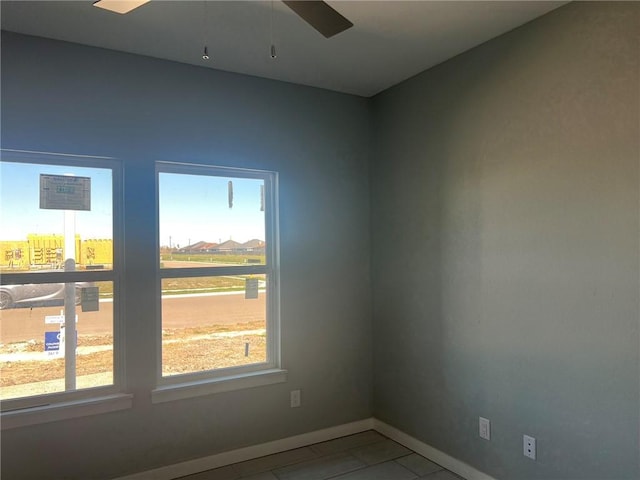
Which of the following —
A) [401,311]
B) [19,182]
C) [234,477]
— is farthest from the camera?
[401,311]

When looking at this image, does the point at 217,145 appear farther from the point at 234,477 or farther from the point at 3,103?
the point at 234,477

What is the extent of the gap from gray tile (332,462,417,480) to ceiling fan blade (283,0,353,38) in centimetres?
251

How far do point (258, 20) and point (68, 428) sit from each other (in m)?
2.46

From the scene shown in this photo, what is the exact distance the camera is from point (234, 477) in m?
2.75

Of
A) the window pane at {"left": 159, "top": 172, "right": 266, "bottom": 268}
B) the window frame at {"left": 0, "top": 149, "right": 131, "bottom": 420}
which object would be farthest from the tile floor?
the window pane at {"left": 159, "top": 172, "right": 266, "bottom": 268}

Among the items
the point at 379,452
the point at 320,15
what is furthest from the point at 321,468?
the point at 320,15

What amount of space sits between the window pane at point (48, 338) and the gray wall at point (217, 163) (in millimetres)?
170

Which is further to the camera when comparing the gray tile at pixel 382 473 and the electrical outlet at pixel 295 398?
the electrical outlet at pixel 295 398

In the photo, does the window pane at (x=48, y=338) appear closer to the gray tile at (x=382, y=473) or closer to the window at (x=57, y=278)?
the window at (x=57, y=278)

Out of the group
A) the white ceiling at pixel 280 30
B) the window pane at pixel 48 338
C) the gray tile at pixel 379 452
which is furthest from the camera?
the gray tile at pixel 379 452

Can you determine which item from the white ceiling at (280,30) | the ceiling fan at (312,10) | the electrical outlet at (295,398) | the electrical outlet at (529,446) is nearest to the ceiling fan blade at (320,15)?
the ceiling fan at (312,10)

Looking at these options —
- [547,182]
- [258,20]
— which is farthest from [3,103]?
[547,182]

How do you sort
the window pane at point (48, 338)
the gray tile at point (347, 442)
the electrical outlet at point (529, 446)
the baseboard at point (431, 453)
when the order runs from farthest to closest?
the gray tile at point (347, 442), the baseboard at point (431, 453), the window pane at point (48, 338), the electrical outlet at point (529, 446)

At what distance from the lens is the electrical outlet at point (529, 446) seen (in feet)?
7.71
